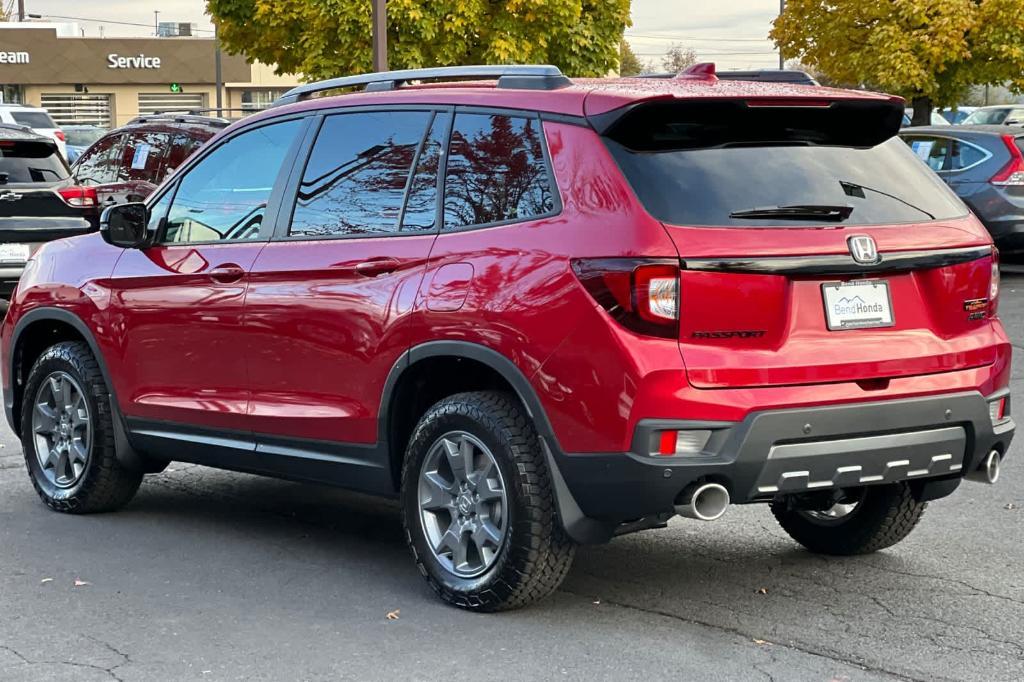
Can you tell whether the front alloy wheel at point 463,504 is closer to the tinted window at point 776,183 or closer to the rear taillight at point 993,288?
the tinted window at point 776,183

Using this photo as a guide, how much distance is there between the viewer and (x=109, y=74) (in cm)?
7212

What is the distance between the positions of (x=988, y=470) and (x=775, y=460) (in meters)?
0.98

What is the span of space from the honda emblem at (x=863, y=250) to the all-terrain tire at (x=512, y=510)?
116 cm

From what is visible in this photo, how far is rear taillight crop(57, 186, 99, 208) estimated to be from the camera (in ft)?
48.1

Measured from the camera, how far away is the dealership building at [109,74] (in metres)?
71.6

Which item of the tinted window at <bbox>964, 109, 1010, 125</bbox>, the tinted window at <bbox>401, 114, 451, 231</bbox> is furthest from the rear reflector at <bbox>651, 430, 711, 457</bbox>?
the tinted window at <bbox>964, 109, 1010, 125</bbox>

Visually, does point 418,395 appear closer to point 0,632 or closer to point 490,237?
point 490,237

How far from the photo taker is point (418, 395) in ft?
18.7

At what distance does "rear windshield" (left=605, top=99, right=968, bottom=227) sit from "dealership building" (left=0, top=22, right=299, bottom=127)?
6770cm

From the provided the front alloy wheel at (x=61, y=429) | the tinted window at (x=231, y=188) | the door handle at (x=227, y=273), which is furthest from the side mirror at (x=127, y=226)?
the front alloy wheel at (x=61, y=429)

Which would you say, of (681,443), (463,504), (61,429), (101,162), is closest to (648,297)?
(681,443)

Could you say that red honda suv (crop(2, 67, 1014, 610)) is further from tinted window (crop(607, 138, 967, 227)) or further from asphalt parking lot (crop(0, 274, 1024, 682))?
asphalt parking lot (crop(0, 274, 1024, 682))

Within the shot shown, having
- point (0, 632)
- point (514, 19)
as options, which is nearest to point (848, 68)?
point (514, 19)

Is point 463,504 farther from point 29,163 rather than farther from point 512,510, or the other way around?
point 29,163
